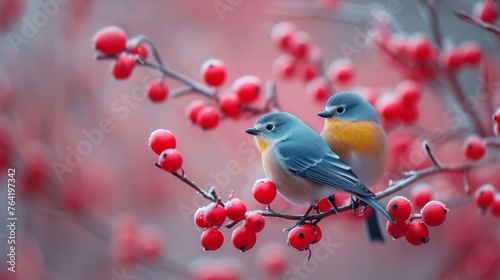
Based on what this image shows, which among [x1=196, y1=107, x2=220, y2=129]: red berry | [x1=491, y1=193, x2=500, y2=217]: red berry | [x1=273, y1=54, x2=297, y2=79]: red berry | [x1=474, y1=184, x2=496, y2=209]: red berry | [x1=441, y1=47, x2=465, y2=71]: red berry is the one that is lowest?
[x1=491, y1=193, x2=500, y2=217]: red berry

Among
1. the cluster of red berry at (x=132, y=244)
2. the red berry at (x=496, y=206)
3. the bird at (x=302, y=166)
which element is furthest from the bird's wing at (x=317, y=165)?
the cluster of red berry at (x=132, y=244)

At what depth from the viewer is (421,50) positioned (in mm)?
1407

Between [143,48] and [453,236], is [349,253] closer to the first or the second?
[453,236]

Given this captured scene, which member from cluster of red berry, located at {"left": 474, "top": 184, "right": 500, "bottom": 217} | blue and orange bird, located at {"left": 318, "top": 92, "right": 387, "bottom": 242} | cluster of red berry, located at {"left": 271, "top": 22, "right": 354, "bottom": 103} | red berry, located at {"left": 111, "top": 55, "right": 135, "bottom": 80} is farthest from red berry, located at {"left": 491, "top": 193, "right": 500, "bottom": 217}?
red berry, located at {"left": 111, "top": 55, "right": 135, "bottom": 80}

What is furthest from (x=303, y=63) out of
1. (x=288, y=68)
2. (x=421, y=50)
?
(x=421, y=50)

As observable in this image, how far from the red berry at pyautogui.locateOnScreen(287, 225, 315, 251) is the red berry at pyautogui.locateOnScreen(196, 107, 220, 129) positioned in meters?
0.35

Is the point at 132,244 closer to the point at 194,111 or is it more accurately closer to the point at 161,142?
the point at 194,111

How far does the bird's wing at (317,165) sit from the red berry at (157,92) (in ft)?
1.04

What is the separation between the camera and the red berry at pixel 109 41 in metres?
1.12

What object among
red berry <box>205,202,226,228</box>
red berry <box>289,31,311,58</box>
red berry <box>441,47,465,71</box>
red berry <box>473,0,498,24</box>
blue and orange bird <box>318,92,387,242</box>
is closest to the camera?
red berry <box>205,202,226,228</box>

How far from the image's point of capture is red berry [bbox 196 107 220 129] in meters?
1.15

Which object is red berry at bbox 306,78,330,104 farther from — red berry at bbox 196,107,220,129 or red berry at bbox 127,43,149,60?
red berry at bbox 127,43,149,60

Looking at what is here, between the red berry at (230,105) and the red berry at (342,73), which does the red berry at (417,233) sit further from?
the red berry at (342,73)

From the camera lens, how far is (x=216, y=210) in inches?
33.2
